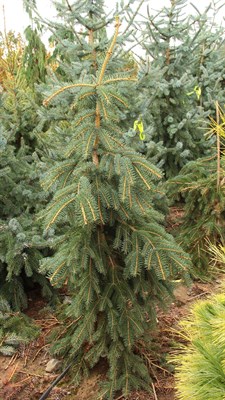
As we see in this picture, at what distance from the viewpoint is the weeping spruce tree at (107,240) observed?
7.49ft

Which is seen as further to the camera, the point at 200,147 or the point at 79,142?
the point at 200,147

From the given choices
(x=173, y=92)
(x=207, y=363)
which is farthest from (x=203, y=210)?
(x=207, y=363)

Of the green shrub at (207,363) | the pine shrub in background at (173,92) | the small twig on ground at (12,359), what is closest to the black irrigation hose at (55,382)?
the small twig on ground at (12,359)

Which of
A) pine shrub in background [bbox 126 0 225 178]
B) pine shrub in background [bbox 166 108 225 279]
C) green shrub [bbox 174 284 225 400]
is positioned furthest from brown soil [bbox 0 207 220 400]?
pine shrub in background [bbox 126 0 225 178]

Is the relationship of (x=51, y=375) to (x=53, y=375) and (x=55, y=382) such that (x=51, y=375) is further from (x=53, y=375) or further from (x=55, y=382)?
(x=55, y=382)

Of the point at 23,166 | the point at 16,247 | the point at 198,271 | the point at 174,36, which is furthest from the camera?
the point at 174,36

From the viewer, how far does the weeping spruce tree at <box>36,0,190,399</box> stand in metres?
2.28

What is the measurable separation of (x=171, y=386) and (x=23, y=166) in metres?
2.25

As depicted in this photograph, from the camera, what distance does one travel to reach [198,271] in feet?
14.1

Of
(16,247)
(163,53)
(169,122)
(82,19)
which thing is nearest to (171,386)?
(16,247)

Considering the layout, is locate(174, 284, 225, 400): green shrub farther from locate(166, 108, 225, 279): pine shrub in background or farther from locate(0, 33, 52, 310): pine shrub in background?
locate(166, 108, 225, 279): pine shrub in background

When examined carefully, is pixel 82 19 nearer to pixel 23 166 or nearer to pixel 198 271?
pixel 23 166

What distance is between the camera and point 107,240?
2.71 metres

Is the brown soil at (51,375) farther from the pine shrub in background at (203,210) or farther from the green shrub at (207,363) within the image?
the pine shrub in background at (203,210)
